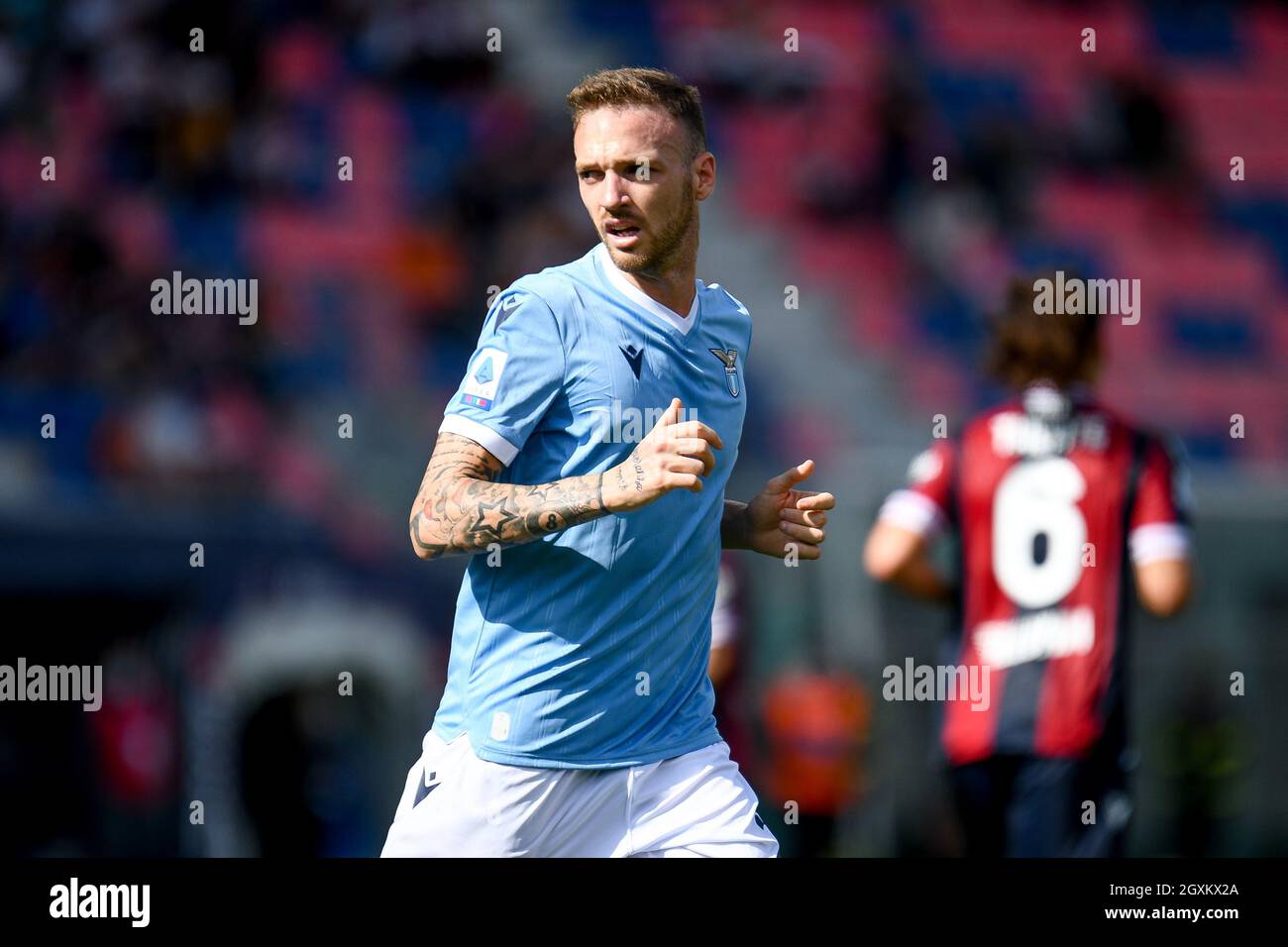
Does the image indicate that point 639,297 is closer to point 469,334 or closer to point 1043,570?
point 1043,570

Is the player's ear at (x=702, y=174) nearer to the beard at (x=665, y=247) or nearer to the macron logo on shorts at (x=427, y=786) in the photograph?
the beard at (x=665, y=247)

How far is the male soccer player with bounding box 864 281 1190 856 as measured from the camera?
15.3 feet

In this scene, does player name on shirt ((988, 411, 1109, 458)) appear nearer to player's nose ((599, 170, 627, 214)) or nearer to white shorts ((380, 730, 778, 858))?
white shorts ((380, 730, 778, 858))

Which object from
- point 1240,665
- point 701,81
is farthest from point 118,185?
point 1240,665

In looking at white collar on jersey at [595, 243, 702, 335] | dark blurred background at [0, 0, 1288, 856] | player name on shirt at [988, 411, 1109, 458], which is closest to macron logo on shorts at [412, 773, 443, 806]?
white collar on jersey at [595, 243, 702, 335]

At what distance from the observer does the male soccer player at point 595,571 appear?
3162 millimetres

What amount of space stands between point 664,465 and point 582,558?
415 mm

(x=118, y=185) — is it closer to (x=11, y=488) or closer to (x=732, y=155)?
(x=11, y=488)

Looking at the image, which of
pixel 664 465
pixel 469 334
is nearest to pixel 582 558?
pixel 664 465

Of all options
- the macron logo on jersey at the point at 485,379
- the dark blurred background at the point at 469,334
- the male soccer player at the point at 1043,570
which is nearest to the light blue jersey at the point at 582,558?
the macron logo on jersey at the point at 485,379

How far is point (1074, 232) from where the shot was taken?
497 inches

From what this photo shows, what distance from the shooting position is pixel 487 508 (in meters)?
2.98

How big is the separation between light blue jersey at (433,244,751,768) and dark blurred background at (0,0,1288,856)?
447cm

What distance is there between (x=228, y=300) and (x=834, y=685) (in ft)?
15.2
